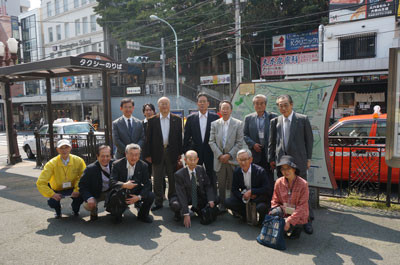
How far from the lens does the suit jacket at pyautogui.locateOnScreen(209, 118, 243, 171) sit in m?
5.19

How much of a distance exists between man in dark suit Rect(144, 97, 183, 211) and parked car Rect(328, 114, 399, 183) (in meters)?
2.92

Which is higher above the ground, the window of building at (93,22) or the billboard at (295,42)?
the window of building at (93,22)

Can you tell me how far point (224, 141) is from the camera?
523cm

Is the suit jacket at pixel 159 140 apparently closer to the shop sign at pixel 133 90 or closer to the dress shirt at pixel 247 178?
the dress shirt at pixel 247 178

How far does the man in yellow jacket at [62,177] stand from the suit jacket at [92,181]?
0.78 feet

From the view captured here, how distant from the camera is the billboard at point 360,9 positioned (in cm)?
1797

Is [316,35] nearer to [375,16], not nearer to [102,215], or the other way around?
[375,16]

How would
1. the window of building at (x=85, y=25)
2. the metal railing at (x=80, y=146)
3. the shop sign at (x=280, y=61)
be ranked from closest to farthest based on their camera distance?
the metal railing at (x=80, y=146) → the shop sign at (x=280, y=61) → the window of building at (x=85, y=25)

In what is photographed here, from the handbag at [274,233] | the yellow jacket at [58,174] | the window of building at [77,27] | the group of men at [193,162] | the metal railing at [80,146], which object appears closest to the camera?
the handbag at [274,233]

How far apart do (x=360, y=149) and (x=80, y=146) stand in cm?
738

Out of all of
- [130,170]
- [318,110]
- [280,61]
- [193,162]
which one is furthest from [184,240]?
[280,61]

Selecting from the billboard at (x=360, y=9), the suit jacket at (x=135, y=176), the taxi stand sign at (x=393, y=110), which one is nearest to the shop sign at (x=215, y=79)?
the billboard at (x=360, y=9)

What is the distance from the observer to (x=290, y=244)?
3.93 metres

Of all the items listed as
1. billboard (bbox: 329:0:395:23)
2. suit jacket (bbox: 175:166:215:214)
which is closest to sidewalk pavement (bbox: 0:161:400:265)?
suit jacket (bbox: 175:166:215:214)
